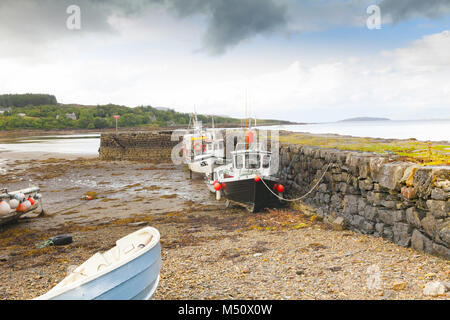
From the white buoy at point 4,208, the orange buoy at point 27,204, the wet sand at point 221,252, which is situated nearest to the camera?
the wet sand at point 221,252

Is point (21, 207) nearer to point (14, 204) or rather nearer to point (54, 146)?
point (14, 204)

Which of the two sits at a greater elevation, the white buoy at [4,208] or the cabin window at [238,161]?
the cabin window at [238,161]

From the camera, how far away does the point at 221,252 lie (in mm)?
8055

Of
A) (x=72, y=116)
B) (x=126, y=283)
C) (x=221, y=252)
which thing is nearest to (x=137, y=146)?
(x=221, y=252)

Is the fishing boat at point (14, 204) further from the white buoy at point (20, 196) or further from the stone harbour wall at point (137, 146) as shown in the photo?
the stone harbour wall at point (137, 146)

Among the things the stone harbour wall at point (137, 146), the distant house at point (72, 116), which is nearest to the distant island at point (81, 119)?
the distant house at point (72, 116)

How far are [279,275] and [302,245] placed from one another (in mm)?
2033

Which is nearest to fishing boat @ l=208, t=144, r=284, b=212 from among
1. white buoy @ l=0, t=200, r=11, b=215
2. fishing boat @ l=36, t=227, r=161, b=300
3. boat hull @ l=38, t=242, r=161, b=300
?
white buoy @ l=0, t=200, r=11, b=215

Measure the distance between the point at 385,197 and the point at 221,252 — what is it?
13.6 feet

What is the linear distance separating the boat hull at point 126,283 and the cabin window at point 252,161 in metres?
9.26

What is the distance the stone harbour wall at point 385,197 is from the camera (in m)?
5.97

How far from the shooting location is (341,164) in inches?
388
